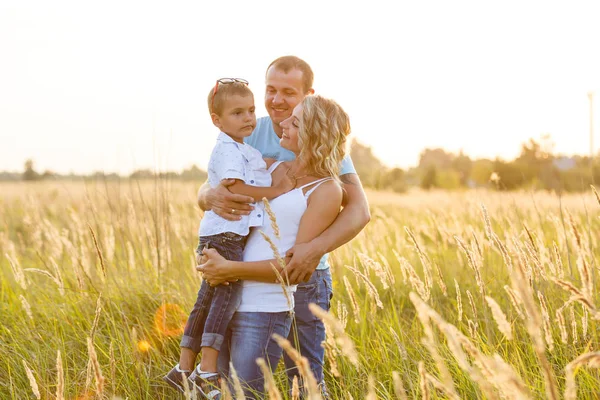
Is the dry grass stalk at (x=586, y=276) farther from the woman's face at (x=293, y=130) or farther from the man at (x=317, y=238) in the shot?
the woman's face at (x=293, y=130)

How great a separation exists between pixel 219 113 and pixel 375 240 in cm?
286

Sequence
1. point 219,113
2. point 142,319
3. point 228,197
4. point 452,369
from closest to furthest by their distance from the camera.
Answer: point 452,369, point 228,197, point 219,113, point 142,319

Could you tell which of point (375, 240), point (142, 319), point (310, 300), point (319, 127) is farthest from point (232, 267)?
point (375, 240)

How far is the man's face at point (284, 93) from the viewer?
363 cm

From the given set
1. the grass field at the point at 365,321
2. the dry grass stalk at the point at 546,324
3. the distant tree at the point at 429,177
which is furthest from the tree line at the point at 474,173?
the dry grass stalk at the point at 546,324

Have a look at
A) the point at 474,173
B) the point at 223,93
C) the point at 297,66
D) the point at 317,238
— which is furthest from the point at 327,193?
the point at 474,173

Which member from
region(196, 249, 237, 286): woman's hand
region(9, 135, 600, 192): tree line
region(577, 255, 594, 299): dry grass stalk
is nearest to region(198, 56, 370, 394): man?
region(196, 249, 237, 286): woman's hand

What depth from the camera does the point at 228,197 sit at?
9.66 feet

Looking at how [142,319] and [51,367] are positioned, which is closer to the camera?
[51,367]

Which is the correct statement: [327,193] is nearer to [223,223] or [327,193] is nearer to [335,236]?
[335,236]

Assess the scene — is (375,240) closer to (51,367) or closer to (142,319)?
(142,319)

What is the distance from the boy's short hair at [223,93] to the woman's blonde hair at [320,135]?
0.47 m

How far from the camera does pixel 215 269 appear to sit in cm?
276

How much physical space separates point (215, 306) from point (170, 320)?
1.13 m
